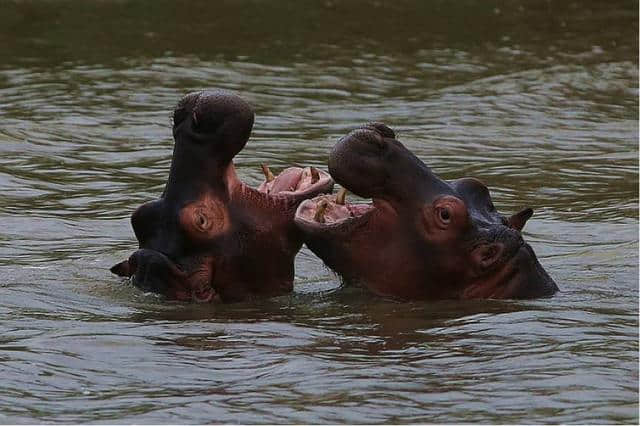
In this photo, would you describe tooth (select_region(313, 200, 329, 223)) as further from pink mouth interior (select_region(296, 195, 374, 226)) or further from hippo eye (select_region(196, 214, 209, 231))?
hippo eye (select_region(196, 214, 209, 231))

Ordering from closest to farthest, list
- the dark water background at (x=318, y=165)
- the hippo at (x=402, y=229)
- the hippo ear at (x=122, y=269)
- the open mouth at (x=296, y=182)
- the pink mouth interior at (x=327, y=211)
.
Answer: the dark water background at (x=318, y=165) < the hippo at (x=402, y=229) < the pink mouth interior at (x=327, y=211) < the open mouth at (x=296, y=182) < the hippo ear at (x=122, y=269)

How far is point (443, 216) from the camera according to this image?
23.5ft

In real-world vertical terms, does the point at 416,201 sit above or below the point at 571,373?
above

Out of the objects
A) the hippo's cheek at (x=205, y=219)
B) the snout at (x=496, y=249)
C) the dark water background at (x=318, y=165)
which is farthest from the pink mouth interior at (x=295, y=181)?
the snout at (x=496, y=249)

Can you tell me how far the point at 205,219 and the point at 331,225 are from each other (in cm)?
55

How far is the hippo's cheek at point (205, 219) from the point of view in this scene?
23.5ft

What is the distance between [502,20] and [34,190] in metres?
9.97

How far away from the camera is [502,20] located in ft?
66.1

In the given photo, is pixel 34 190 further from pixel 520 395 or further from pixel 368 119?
pixel 520 395

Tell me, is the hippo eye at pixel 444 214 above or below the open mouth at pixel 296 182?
below

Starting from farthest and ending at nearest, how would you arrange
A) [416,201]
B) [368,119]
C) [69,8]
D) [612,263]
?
[69,8], [368,119], [612,263], [416,201]

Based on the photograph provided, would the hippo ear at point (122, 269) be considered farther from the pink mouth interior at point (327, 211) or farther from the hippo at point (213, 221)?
the pink mouth interior at point (327, 211)

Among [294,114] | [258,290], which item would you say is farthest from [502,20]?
[258,290]

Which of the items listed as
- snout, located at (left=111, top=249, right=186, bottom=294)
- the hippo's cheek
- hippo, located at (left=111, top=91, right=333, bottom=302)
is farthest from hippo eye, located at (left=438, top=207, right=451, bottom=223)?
snout, located at (left=111, top=249, right=186, bottom=294)
